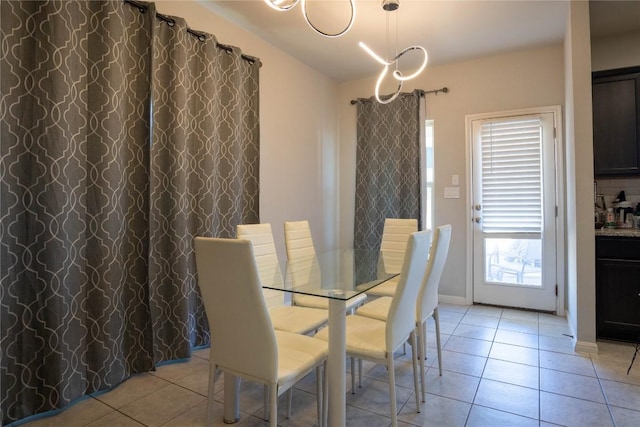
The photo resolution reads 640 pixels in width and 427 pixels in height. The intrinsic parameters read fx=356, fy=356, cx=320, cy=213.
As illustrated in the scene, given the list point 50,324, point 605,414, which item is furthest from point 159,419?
point 605,414

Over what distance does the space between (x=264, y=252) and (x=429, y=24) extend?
252 cm

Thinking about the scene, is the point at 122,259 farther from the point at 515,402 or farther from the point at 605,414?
the point at 605,414

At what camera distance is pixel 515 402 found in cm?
208

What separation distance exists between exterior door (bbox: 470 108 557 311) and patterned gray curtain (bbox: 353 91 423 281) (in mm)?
671

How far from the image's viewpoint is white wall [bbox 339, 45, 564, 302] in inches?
147

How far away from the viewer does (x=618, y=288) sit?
290cm

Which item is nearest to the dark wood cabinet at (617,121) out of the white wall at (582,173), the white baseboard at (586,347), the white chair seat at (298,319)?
the white wall at (582,173)

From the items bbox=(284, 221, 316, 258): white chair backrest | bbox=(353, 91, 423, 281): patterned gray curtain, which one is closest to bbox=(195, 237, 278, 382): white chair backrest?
bbox=(284, 221, 316, 258): white chair backrest

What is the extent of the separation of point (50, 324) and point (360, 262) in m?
1.95

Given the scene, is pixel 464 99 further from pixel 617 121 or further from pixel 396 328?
pixel 396 328

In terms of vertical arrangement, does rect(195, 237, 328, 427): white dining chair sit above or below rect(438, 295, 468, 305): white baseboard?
above

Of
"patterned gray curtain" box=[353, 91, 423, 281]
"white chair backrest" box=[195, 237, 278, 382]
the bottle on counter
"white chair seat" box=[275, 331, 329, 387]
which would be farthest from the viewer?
"patterned gray curtain" box=[353, 91, 423, 281]

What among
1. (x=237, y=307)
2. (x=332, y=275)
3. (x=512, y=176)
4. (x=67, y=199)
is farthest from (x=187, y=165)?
(x=512, y=176)

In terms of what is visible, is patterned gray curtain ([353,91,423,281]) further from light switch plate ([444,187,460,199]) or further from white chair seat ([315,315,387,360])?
white chair seat ([315,315,387,360])
